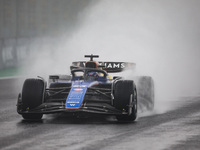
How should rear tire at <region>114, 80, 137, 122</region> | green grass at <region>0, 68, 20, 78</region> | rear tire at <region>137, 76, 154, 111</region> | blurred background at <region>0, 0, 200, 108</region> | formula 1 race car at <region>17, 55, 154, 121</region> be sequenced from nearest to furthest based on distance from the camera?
formula 1 race car at <region>17, 55, 154, 121</region>, rear tire at <region>114, 80, 137, 122</region>, rear tire at <region>137, 76, 154, 111</region>, blurred background at <region>0, 0, 200, 108</region>, green grass at <region>0, 68, 20, 78</region>

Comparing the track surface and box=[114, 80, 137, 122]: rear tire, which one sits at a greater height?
box=[114, 80, 137, 122]: rear tire

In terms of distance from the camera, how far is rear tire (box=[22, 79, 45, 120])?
1162cm

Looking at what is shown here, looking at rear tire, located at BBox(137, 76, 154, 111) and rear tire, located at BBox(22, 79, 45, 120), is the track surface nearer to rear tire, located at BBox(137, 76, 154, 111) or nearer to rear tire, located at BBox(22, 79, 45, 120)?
rear tire, located at BBox(22, 79, 45, 120)

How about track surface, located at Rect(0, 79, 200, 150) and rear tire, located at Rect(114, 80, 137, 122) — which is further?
rear tire, located at Rect(114, 80, 137, 122)

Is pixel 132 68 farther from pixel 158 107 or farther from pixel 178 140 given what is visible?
pixel 178 140

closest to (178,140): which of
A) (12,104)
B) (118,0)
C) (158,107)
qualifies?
(158,107)

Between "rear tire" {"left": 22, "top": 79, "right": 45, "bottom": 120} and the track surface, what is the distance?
0.71 ft

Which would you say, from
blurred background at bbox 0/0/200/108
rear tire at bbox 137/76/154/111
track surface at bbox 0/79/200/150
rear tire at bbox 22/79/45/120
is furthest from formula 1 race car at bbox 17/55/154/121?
blurred background at bbox 0/0/200/108

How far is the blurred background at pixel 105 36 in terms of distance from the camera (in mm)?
25000

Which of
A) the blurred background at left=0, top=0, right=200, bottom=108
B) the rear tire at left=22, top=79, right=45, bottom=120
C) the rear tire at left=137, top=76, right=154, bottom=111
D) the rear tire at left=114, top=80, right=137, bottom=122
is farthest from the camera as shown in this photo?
the blurred background at left=0, top=0, right=200, bottom=108

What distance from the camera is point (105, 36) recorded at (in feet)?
92.7

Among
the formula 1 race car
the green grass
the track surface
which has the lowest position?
the green grass

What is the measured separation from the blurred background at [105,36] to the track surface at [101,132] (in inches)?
381

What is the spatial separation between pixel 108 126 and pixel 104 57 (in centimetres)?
1282
